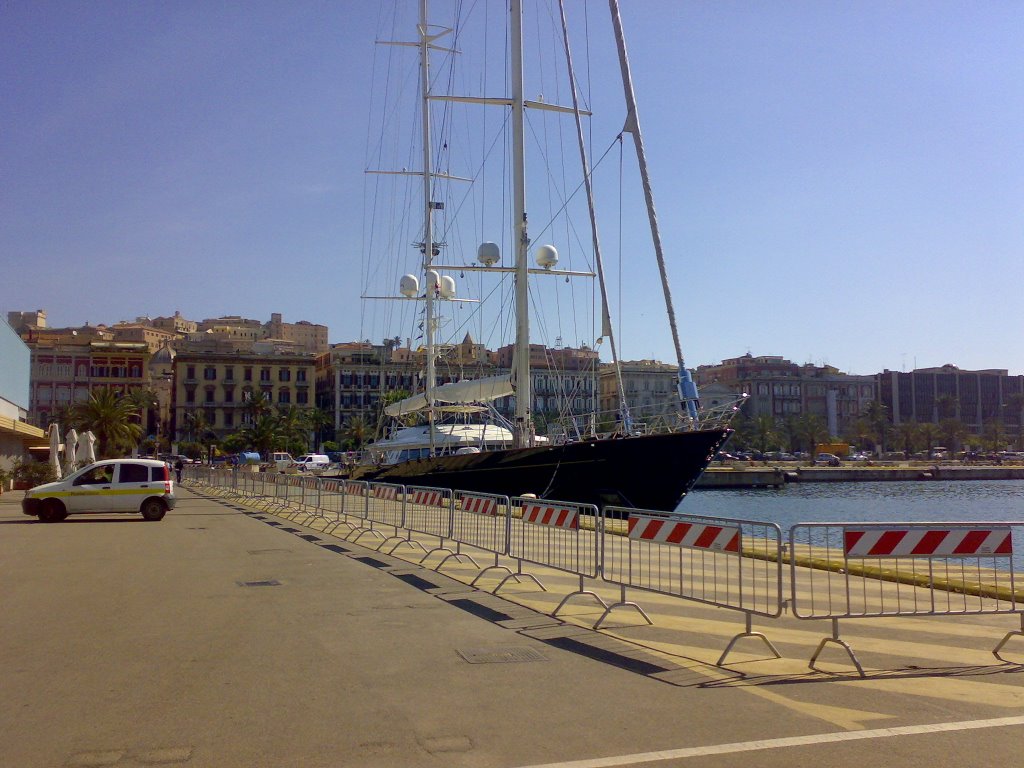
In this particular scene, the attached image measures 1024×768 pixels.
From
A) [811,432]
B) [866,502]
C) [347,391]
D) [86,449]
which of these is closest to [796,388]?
[811,432]

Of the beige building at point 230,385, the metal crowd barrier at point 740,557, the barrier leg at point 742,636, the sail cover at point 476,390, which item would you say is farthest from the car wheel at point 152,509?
the beige building at point 230,385

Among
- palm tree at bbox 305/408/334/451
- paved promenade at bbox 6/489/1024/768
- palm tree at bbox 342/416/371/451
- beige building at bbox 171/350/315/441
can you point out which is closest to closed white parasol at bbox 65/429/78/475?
paved promenade at bbox 6/489/1024/768

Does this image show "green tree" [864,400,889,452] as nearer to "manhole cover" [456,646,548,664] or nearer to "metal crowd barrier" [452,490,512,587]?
"metal crowd barrier" [452,490,512,587]

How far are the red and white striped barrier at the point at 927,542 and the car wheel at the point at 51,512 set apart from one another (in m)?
22.5

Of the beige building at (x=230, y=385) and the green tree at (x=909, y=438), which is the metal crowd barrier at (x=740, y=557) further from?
the green tree at (x=909, y=438)

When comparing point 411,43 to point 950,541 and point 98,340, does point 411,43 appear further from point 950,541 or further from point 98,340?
point 98,340

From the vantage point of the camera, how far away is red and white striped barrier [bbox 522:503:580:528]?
1146 cm

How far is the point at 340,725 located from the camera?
620 cm

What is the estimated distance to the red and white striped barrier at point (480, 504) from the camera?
13.9 metres

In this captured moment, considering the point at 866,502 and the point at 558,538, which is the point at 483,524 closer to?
the point at 558,538

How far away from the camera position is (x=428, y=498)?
660 inches

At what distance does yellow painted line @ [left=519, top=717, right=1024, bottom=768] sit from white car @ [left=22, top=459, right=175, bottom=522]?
2255 cm

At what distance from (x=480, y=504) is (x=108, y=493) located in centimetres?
1540

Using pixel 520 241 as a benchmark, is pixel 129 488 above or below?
below
